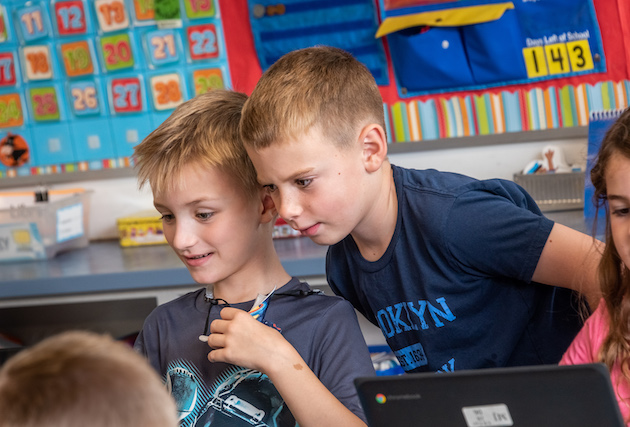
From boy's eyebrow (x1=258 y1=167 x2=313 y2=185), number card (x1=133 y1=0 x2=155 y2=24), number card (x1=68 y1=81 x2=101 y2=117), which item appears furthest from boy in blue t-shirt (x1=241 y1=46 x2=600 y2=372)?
number card (x1=68 y1=81 x2=101 y2=117)

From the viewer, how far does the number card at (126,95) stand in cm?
246

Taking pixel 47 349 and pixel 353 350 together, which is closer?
pixel 47 349

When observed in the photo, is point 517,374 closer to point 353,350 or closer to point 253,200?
point 353,350

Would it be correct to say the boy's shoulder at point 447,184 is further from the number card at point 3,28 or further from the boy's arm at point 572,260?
the number card at point 3,28

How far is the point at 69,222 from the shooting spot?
237cm

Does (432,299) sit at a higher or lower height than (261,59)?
lower

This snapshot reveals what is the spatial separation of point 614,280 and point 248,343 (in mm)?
530

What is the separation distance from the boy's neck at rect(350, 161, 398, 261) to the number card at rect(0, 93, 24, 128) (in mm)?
1746

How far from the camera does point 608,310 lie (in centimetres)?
104

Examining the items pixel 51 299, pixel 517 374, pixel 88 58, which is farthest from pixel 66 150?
pixel 517 374

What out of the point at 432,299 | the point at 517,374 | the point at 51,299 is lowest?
the point at 51,299

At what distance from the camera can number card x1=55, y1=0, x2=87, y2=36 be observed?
2445 mm

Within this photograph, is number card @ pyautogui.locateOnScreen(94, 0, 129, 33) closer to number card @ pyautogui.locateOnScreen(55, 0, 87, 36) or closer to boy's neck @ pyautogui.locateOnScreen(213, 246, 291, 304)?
number card @ pyautogui.locateOnScreen(55, 0, 87, 36)

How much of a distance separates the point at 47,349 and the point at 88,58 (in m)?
2.11
